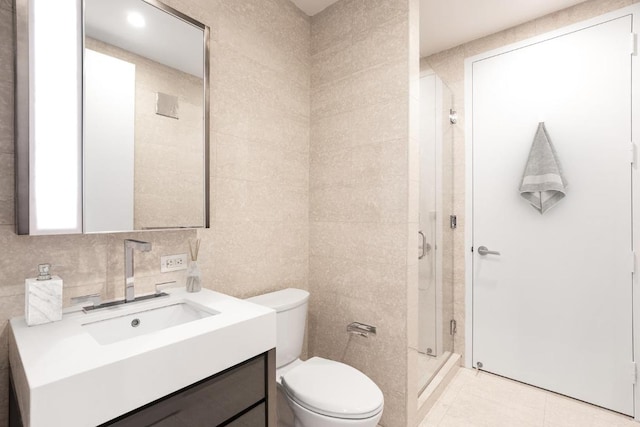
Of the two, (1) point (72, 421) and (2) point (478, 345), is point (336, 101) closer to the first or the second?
(1) point (72, 421)

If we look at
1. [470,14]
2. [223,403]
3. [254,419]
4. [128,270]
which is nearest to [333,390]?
[254,419]

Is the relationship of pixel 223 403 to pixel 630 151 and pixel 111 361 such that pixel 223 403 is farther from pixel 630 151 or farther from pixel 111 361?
pixel 630 151

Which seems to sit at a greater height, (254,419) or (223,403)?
(223,403)

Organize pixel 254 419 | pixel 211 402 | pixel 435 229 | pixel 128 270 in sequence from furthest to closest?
pixel 435 229
pixel 128 270
pixel 254 419
pixel 211 402

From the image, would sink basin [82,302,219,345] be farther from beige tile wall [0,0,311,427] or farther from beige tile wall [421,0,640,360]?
beige tile wall [421,0,640,360]

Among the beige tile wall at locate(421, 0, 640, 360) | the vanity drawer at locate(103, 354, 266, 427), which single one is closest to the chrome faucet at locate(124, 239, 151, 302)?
the vanity drawer at locate(103, 354, 266, 427)

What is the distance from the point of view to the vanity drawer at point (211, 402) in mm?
841

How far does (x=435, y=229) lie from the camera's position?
2.27 m

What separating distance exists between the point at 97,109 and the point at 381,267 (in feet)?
4.84

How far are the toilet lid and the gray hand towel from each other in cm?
163

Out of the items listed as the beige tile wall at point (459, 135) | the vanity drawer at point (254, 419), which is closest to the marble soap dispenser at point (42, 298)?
the vanity drawer at point (254, 419)

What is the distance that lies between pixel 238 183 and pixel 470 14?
73.9 inches

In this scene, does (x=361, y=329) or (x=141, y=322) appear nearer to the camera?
(x=141, y=322)

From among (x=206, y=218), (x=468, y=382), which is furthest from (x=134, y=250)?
(x=468, y=382)
